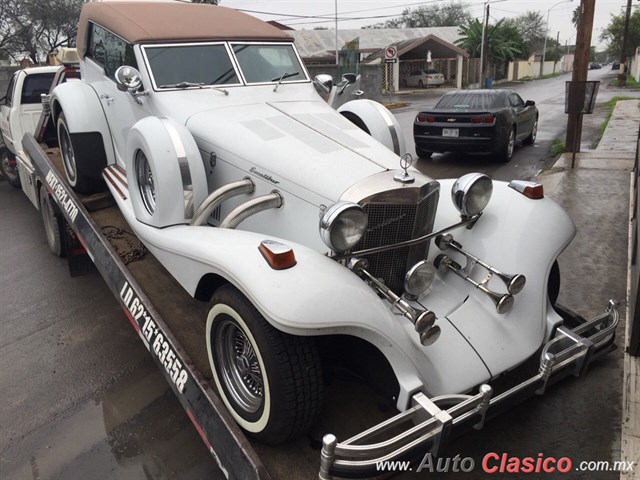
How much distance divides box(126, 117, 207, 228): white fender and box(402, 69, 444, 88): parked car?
36.8 metres

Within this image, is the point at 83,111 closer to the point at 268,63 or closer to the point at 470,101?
the point at 268,63

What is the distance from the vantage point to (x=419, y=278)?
2.96m

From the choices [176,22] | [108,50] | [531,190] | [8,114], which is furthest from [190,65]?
[8,114]

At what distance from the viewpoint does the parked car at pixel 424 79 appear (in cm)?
3784

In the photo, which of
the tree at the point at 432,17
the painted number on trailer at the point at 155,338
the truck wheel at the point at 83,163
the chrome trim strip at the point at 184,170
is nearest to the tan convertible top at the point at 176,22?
the truck wheel at the point at 83,163

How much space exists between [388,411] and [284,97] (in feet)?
9.14

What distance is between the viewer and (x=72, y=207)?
468 centimetres

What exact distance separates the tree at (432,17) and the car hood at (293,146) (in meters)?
88.3

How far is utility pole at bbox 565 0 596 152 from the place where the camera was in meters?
10.0

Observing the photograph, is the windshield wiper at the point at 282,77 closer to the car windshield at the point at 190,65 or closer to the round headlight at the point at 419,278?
the car windshield at the point at 190,65

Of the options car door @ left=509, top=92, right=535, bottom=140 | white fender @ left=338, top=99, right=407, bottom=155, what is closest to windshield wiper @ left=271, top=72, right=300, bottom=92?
white fender @ left=338, top=99, right=407, bottom=155

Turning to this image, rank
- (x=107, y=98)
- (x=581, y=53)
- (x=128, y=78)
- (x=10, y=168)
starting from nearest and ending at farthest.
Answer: (x=128, y=78) → (x=107, y=98) → (x=10, y=168) → (x=581, y=53)

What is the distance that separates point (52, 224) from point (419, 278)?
14.9 ft

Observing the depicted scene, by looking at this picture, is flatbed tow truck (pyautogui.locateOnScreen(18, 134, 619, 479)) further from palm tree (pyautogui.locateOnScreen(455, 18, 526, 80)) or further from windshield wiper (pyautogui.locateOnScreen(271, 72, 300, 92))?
palm tree (pyautogui.locateOnScreen(455, 18, 526, 80))
